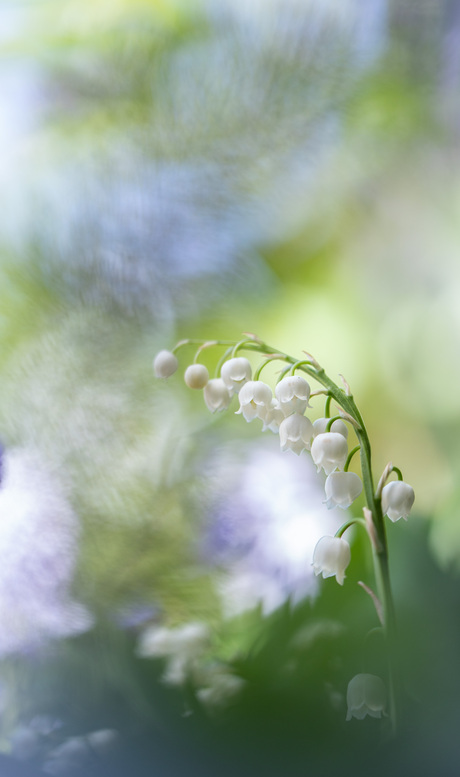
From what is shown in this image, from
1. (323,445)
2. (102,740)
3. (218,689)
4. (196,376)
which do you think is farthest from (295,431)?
(102,740)

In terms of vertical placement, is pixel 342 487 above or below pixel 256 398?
below

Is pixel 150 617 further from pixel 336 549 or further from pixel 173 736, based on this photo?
pixel 336 549

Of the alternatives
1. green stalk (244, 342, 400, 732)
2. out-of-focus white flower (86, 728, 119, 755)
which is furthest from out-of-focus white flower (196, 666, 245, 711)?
green stalk (244, 342, 400, 732)

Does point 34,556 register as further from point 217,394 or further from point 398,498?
point 398,498

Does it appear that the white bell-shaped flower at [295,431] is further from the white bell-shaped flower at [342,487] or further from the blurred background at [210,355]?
the blurred background at [210,355]

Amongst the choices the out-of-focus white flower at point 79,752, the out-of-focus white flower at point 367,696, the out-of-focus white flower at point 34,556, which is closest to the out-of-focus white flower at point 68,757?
the out-of-focus white flower at point 79,752

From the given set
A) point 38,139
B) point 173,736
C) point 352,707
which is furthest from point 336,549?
point 38,139
